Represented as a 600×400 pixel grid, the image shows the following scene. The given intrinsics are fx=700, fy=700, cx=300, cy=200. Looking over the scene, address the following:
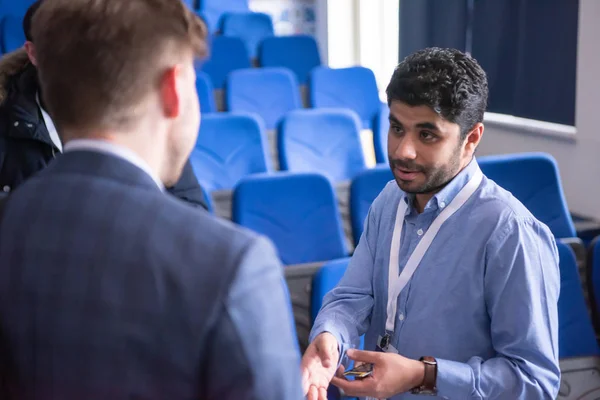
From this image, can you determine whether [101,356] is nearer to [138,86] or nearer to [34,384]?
[34,384]

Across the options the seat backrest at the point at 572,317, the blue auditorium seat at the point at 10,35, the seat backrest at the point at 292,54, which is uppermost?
the blue auditorium seat at the point at 10,35

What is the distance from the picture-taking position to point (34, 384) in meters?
0.74

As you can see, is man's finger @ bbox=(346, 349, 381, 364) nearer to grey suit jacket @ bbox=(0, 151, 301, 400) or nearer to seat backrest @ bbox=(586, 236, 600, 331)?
grey suit jacket @ bbox=(0, 151, 301, 400)

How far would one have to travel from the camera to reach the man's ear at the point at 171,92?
0.80 m

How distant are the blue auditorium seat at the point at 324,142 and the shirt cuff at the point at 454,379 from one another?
2.82 meters

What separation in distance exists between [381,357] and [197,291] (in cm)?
80

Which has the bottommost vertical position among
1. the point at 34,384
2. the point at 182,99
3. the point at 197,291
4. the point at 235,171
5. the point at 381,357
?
the point at 235,171

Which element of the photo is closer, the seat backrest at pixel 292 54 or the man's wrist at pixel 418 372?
the man's wrist at pixel 418 372

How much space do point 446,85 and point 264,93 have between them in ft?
13.4

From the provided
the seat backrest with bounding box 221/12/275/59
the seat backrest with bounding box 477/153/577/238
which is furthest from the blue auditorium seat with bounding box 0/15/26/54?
the seat backrest with bounding box 477/153/577/238

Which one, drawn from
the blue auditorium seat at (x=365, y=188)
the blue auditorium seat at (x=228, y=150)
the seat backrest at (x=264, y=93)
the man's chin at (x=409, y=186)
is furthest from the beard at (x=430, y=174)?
the seat backrest at (x=264, y=93)

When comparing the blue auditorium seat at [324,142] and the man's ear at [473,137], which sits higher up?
the man's ear at [473,137]

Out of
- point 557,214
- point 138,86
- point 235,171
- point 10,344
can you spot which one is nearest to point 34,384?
point 10,344

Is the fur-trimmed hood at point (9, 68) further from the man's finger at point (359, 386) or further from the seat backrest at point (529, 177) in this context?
the seat backrest at point (529, 177)
